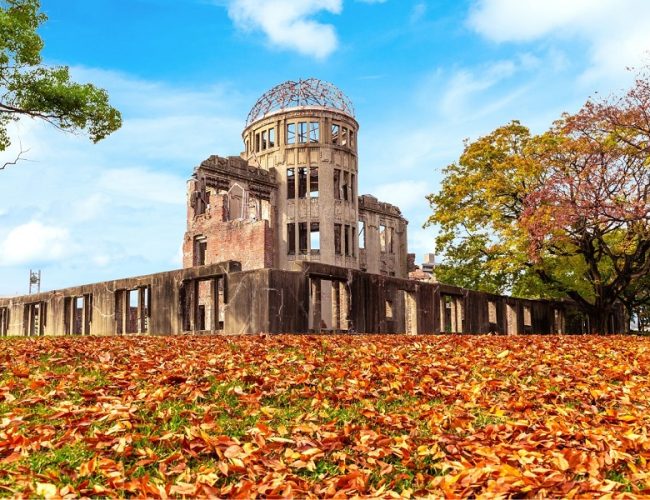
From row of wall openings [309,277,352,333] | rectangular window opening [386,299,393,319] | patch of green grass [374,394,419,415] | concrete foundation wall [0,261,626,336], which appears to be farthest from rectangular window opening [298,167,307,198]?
patch of green grass [374,394,419,415]

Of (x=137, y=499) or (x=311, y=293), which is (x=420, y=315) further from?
(x=137, y=499)

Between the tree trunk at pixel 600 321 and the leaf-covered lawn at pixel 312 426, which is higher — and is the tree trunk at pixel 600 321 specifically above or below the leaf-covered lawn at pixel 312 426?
above

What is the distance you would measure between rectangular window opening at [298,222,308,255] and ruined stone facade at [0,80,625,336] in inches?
3.0

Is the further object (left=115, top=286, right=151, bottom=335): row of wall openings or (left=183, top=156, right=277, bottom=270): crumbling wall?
(left=183, top=156, right=277, bottom=270): crumbling wall

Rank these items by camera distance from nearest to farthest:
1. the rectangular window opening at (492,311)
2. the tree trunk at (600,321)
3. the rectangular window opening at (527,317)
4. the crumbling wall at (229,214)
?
the rectangular window opening at (492,311) < the rectangular window opening at (527,317) < the tree trunk at (600,321) < the crumbling wall at (229,214)

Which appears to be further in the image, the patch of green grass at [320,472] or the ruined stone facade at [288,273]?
the ruined stone facade at [288,273]

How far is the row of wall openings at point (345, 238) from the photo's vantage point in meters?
41.4

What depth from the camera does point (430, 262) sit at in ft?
302

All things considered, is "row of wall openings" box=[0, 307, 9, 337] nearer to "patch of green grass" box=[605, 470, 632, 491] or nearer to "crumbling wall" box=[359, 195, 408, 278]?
"crumbling wall" box=[359, 195, 408, 278]

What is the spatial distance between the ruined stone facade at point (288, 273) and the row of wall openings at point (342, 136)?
0.31 feet

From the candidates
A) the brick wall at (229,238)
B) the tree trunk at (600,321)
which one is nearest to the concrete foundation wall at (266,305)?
the tree trunk at (600,321)

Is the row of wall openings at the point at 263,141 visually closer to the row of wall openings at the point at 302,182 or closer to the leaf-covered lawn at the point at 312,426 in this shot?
the row of wall openings at the point at 302,182

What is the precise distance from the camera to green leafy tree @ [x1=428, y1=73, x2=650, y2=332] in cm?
2539

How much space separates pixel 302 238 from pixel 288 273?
2517cm
